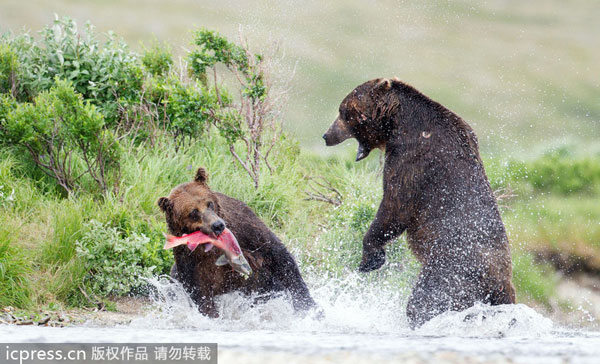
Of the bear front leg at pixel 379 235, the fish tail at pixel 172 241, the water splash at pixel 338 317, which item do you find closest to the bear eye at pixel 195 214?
the fish tail at pixel 172 241

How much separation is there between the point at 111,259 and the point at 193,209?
5.25 ft

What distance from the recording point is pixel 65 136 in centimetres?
615

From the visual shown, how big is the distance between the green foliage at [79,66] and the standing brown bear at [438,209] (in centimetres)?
365

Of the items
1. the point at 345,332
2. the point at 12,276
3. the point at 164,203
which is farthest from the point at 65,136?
the point at 345,332

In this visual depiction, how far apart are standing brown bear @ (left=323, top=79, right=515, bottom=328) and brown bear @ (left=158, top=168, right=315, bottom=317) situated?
57 centimetres

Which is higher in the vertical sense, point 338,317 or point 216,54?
point 216,54

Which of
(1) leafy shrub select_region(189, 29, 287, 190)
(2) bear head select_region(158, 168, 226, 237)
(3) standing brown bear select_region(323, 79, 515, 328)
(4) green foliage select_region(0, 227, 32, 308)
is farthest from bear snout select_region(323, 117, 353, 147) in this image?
(4) green foliage select_region(0, 227, 32, 308)

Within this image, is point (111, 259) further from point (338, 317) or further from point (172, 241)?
point (338, 317)

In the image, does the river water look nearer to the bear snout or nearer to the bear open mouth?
the bear open mouth

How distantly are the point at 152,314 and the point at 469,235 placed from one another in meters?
2.14

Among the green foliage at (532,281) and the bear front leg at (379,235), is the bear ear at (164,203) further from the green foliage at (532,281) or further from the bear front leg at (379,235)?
the green foliage at (532,281)

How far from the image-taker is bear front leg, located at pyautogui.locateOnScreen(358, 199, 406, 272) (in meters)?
4.19

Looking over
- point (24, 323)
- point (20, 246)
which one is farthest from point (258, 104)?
point (24, 323)

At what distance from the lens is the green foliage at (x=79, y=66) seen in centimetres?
720
